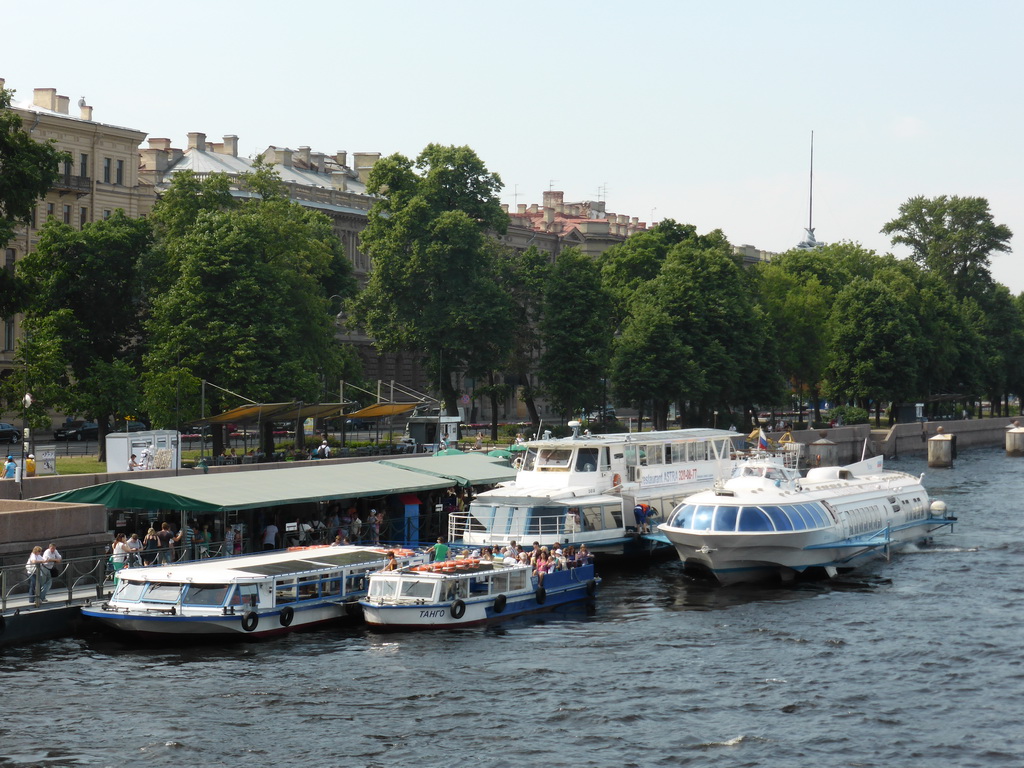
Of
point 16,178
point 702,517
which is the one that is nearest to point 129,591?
point 16,178

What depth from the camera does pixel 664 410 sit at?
111 metres

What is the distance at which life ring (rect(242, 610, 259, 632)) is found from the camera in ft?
131

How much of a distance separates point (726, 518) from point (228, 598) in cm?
1991

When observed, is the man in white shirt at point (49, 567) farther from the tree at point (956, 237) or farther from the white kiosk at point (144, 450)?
the tree at point (956, 237)

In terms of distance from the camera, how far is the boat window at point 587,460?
5875 cm

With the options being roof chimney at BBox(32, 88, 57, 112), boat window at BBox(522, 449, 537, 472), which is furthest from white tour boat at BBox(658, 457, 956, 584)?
roof chimney at BBox(32, 88, 57, 112)

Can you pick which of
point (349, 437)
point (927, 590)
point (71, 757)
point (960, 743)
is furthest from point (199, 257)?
point (960, 743)

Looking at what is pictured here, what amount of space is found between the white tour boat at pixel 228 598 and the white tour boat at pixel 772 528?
47.6ft

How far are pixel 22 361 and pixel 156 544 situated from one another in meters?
28.6

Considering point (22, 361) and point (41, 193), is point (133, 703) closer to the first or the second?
point (41, 193)

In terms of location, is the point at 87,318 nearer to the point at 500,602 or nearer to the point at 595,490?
the point at 595,490

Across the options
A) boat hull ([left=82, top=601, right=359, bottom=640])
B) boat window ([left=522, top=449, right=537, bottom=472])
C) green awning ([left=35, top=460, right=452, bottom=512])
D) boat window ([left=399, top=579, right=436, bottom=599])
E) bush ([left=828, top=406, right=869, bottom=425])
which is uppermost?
bush ([left=828, top=406, right=869, bottom=425])

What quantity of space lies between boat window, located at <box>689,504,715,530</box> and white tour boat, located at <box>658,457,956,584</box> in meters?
0.04

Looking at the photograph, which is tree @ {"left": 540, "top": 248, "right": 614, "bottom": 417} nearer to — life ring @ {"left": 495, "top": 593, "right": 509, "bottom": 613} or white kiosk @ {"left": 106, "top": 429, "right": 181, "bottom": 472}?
white kiosk @ {"left": 106, "top": 429, "right": 181, "bottom": 472}
